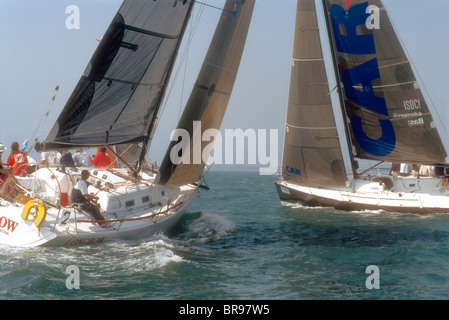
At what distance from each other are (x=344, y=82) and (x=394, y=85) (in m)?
2.20

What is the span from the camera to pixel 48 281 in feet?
29.6

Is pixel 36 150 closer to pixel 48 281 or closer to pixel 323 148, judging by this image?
pixel 48 281

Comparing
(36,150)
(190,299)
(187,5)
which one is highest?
(187,5)

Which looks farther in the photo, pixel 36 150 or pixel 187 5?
pixel 187 5

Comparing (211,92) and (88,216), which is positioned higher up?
(211,92)

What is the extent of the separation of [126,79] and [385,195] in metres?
12.2

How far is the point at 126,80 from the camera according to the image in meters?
13.9

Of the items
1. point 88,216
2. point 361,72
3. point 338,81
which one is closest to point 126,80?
point 88,216

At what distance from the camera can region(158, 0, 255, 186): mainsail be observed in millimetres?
14562

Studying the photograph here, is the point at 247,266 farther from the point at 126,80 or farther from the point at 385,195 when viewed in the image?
the point at 385,195

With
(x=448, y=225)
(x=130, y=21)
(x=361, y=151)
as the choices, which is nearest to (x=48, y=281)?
(x=130, y=21)

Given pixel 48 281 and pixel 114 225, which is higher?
pixel 114 225

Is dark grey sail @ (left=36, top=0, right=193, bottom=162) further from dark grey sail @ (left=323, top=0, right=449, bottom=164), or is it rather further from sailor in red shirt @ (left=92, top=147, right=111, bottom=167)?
dark grey sail @ (left=323, top=0, right=449, bottom=164)

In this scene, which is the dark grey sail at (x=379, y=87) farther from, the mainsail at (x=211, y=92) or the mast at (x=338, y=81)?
the mainsail at (x=211, y=92)
